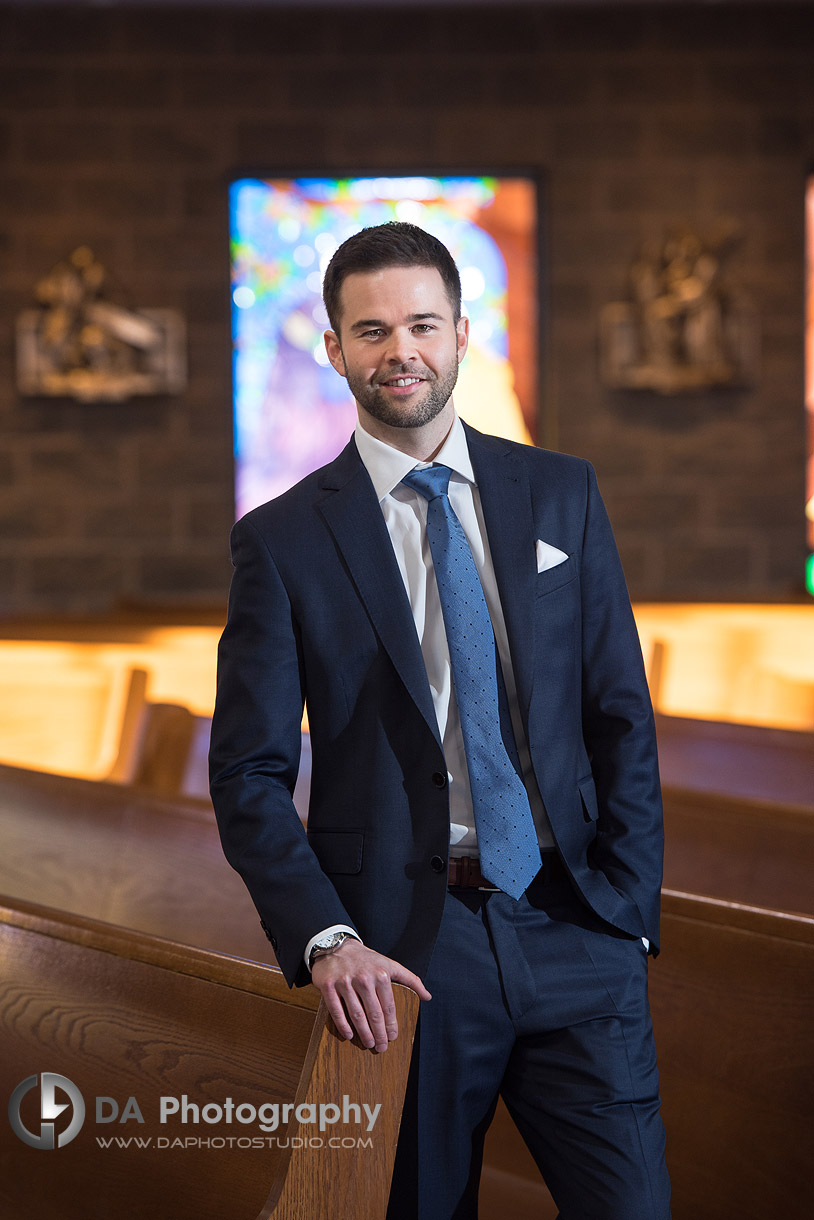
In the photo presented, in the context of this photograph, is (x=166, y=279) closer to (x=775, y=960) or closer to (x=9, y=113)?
(x=9, y=113)

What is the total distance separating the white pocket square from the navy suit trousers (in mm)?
370

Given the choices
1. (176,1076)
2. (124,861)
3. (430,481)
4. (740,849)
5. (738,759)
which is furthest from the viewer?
(738,759)

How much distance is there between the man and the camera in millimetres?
1307

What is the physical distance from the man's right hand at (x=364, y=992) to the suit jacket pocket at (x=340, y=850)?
0.13m

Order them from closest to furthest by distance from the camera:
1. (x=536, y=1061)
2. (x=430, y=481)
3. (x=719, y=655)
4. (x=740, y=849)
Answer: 1. (x=536, y=1061)
2. (x=430, y=481)
3. (x=740, y=849)
4. (x=719, y=655)

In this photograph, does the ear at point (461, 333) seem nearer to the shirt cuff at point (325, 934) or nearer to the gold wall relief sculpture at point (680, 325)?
the shirt cuff at point (325, 934)

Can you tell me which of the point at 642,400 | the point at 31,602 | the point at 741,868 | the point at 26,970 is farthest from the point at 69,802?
the point at 642,400

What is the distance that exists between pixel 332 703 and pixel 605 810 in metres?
0.33

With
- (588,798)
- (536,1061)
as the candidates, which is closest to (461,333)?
(588,798)

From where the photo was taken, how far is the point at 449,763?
1.38 metres

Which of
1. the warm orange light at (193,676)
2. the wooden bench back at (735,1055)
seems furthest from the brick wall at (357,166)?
the wooden bench back at (735,1055)

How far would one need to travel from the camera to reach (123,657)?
4.55 m

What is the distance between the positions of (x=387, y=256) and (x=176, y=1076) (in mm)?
1026

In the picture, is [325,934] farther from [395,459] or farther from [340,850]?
[395,459]
